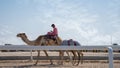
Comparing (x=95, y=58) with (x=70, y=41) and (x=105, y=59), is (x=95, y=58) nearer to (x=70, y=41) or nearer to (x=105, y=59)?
(x=105, y=59)

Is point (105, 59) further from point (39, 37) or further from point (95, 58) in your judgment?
point (39, 37)

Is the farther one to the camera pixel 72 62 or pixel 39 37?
pixel 39 37

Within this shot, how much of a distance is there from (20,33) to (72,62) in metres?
4.42

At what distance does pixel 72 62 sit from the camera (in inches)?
846

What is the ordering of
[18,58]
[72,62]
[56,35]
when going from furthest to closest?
[18,58] < [56,35] < [72,62]

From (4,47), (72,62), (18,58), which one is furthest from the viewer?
(18,58)

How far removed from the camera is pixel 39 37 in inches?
919

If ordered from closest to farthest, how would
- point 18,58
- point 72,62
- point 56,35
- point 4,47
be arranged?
point 4,47 → point 72,62 → point 56,35 → point 18,58

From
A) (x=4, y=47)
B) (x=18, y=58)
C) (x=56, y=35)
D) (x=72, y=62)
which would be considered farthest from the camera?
(x=18, y=58)

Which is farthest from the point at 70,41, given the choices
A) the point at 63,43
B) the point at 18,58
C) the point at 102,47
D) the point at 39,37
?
the point at 102,47

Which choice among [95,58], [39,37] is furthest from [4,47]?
[95,58]

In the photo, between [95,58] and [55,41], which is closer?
[55,41]

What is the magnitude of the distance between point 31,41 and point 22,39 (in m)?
0.62

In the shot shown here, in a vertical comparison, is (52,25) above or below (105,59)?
above
